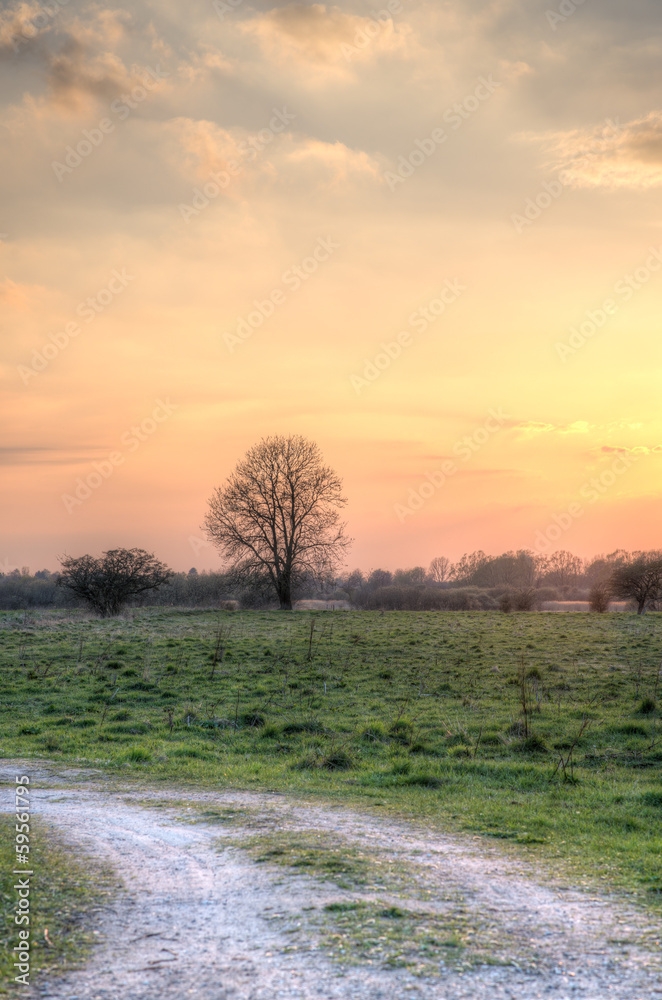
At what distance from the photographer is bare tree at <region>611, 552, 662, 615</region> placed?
48.4m

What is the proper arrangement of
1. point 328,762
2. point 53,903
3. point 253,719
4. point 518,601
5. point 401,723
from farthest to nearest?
1. point 518,601
2. point 253,719
3. point 401,723
4. point 328,762
5. point 53,903

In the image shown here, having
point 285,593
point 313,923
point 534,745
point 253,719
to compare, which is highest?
point 285,593

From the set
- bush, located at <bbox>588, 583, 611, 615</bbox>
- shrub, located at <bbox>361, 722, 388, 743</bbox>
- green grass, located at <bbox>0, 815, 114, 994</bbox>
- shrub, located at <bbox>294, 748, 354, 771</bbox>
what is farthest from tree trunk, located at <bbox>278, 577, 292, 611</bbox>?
green grass, located at <bbox>0, 815, 114, 994</bbox>

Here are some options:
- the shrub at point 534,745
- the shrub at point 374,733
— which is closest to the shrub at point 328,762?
the shrub at point 374,733

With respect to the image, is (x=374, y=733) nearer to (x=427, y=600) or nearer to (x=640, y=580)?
(x=640, y=580)

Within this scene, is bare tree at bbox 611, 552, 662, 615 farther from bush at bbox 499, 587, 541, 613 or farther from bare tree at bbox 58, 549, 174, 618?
bare tree at bbox 58, 549, 174, 618

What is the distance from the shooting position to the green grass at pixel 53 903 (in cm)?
524

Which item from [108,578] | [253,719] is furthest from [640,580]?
[253,719]

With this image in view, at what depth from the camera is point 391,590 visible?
63.3 m

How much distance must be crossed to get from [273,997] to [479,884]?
2.78m

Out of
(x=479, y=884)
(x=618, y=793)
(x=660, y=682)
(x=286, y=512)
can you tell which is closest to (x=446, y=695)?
(x=660, y=682)

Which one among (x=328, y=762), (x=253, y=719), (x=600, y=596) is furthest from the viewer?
(x=600, y=596)

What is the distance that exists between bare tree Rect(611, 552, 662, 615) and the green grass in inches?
1855

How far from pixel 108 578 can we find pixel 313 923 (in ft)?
135
